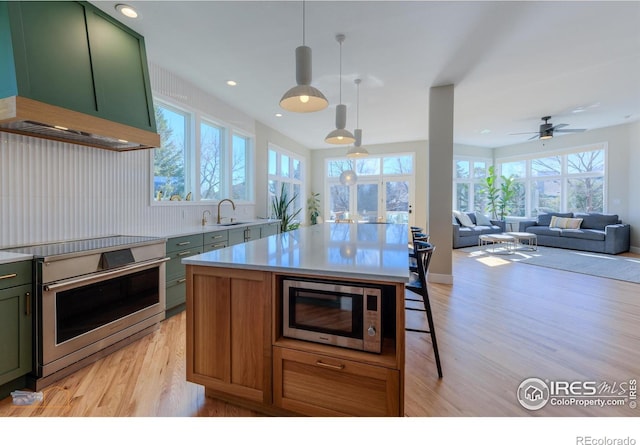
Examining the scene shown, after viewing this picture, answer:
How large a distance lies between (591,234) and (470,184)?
10.9 ft

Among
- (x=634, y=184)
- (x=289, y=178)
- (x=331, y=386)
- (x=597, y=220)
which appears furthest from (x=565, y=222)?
Answer: (x=331, y=386)

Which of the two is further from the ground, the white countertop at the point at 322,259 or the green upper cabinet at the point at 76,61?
the green upper cabinet at the point at 76,61

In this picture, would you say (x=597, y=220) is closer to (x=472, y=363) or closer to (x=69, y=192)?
(x=472, y=363)

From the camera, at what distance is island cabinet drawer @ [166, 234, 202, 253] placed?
2.85 m

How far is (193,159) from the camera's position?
397 centimetres

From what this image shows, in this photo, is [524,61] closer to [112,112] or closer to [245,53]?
[245,53]

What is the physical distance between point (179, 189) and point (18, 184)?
1.80 m

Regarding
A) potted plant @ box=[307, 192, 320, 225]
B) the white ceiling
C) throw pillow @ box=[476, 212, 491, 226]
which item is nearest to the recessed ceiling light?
the white ceiling

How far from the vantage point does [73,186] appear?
2.47 meters

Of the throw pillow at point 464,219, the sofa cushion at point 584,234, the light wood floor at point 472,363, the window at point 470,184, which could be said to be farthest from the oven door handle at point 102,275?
the window at point 470,184

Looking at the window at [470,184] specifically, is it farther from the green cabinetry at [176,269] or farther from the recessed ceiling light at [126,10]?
the recessed ceiling light at [126,10]

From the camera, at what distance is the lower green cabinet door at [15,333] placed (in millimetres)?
1636

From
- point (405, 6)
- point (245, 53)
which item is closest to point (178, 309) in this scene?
point (245, 53)

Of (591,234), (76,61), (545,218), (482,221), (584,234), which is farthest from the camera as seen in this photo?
(482,221)
